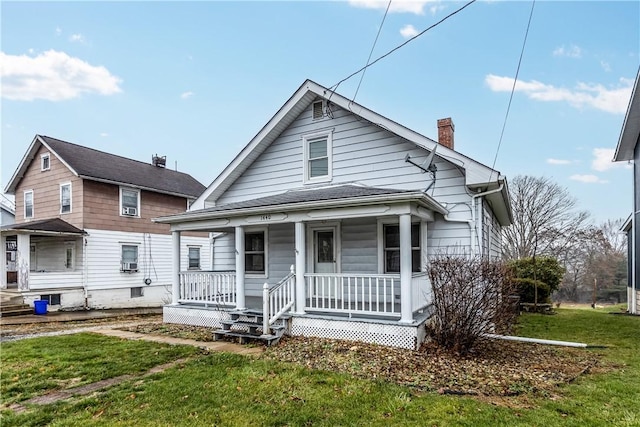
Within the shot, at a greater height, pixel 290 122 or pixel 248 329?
pixel 290 122

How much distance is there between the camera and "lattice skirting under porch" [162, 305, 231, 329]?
9492 millimetres

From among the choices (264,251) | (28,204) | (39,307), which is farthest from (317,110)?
(28,204)

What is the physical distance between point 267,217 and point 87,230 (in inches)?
457

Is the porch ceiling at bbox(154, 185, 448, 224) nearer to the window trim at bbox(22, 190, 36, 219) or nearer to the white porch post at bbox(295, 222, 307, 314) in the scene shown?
the white porch post at bbox(295, 222, 307, 314)

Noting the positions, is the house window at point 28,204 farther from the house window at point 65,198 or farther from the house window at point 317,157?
the house window at point 317,157

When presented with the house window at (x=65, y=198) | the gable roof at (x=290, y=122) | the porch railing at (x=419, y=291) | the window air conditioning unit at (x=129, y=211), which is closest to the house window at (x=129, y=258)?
the window air conditioning unit at (x=129, y=211)

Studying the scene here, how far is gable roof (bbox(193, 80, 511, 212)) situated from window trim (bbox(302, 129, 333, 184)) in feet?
2.71

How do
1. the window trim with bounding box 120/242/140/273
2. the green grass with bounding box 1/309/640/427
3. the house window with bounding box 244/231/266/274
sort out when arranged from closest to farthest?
the green grass with bounding box 1/309/640/427 → the house window with bounding box 244/231/266/274 → the window trim with bounding box 120/242/140/273

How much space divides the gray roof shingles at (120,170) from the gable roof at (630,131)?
19562 millimetres

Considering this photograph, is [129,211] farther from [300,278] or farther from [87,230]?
[300,278]

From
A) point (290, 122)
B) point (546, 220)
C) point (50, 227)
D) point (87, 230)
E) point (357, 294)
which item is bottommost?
point (357, 294)

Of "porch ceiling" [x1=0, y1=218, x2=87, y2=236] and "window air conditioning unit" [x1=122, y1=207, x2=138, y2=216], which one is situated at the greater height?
"window air conditioning unit" [x1=122, y1=207, x2=138, y2=216]

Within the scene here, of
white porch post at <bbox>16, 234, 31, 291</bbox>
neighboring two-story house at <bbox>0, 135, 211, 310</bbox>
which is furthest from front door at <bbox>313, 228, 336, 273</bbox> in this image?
white porch post at <bbox>16, 234, 31, 291</bbox>

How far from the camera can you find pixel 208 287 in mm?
10547
